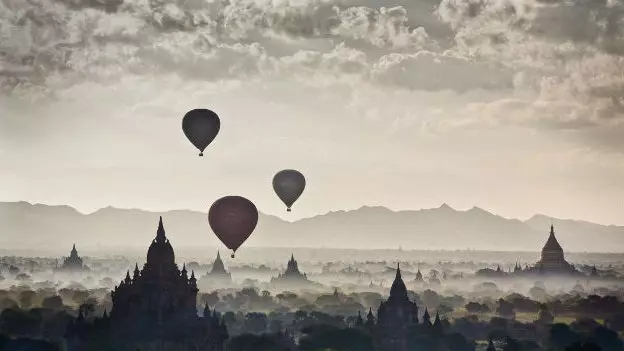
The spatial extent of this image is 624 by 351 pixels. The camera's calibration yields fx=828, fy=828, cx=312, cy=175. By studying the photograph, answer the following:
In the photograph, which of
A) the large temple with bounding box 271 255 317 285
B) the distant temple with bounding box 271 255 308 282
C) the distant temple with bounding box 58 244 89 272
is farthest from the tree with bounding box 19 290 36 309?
Answer: the distant temple with bounding box 271 255 308 282

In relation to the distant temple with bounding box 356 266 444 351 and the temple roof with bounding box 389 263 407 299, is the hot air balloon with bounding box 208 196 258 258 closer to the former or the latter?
the distant temple with bounding box 356 266 444 351

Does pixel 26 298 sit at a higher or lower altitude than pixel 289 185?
lower

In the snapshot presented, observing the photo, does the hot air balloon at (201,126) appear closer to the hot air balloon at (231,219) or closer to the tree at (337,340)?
the hot air balloon at (231,219)

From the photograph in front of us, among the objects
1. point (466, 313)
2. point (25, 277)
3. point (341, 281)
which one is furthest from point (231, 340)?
point (341, 281)

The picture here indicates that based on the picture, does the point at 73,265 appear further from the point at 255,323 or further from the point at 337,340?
the point at 337,340

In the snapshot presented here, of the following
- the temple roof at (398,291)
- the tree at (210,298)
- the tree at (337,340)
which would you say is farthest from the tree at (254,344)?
the tree at (210,298)

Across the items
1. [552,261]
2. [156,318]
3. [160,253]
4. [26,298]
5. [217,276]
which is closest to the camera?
[156,318]

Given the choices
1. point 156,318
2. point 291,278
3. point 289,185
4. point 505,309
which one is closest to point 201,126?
point 289,185
